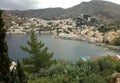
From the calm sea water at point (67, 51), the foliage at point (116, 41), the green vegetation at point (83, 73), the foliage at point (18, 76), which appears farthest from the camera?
the foliage at point (116, 41)

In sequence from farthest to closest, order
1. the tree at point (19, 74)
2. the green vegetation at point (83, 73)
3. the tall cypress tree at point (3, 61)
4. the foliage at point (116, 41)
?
the foliage at point (116, 41) < the green vegetation at point (83, 73) < the tree at point (19, 74) < the tall cypress tree at point (3, 61)

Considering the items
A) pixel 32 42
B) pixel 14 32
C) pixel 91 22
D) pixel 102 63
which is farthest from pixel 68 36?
pixel 102 63

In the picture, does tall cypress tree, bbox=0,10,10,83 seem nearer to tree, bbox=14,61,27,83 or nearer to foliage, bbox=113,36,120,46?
tree, bbox=14,61,27,83

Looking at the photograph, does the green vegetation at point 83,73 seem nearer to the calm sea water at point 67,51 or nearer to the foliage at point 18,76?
the foliage at point 18,76

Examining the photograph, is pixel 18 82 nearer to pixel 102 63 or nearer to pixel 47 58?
pixel 102 63

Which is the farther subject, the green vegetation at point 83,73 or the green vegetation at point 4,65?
the green vegetation at point 83,73

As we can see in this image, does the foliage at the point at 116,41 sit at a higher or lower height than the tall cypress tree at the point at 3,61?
lower

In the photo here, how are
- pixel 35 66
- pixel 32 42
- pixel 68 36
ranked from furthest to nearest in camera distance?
pixel 68 36
pixel 32 42
pixel 35 66

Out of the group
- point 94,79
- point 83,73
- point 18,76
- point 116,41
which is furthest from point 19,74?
A: point 116,41

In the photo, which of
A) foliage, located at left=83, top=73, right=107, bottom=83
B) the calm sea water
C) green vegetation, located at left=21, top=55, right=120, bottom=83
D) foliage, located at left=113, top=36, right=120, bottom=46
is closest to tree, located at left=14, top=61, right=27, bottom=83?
green vegetation, located at left=21, top=55, right=120, bottom=83

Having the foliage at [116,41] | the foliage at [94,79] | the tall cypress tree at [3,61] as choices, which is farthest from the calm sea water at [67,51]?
the tall cypress tree at [3,61]

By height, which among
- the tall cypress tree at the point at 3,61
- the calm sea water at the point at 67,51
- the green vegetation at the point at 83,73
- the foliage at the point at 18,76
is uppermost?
the tall cypress tree at the point at 3,61
